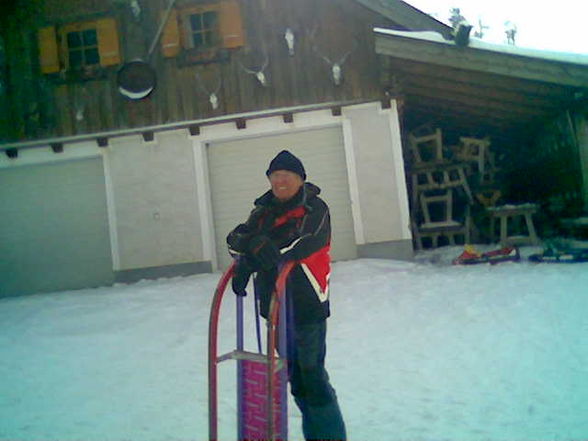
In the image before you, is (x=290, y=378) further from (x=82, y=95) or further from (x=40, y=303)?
(x=82, y=95)

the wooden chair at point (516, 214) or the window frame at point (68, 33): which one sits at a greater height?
the window frame at point (68, 33)

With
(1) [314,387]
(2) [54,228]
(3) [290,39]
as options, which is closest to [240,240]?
(1) [314,387]

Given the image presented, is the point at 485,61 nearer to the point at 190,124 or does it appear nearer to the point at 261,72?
the point at 261,72

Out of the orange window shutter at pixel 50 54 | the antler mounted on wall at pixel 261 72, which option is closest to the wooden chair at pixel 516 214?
the antler mounted on wall at pixel 261 72

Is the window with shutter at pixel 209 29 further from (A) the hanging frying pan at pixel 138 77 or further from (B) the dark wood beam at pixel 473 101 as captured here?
(B) the dark wood beam at pixel 473 101

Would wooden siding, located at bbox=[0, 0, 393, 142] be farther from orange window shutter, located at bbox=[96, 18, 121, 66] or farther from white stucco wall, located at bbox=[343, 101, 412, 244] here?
white stucco wall, located at bbox=[343, 101, 412, 244]

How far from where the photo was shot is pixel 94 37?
953 centimetres

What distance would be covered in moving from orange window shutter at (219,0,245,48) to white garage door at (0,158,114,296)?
375 cm

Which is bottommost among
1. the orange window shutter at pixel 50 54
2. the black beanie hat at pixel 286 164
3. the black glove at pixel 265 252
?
the black glove at pixel 265 252

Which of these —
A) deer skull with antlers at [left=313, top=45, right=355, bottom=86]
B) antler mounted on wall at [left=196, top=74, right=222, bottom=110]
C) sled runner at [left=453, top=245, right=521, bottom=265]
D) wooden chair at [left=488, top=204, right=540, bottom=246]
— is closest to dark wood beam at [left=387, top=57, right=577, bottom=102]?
deer skull with antlers at [left=313, top=45, right=355, bottom=86]

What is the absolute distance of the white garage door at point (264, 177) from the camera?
8.91 meters

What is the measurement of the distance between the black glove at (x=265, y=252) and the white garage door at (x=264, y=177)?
674 centimetres

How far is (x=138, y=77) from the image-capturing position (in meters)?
9.12

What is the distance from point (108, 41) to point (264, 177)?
14.3 feet
